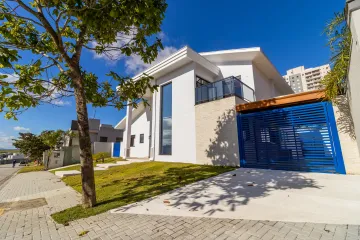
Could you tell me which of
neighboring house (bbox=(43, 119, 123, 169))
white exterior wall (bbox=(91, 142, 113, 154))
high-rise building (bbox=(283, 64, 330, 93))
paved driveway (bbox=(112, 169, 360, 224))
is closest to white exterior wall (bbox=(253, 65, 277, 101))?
paved driveway (bbox=(112, 169, 360, 224))

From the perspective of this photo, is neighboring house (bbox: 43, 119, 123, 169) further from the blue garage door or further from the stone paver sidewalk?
the stone paver sidewalk

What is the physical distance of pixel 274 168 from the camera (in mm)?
7418

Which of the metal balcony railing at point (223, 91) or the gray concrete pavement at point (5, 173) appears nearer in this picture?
the metal balcony railing at point (223, 91)

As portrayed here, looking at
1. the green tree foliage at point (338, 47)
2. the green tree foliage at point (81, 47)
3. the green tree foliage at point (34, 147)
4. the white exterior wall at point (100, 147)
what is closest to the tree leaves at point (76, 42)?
the green tree foliage at point (81, 47)

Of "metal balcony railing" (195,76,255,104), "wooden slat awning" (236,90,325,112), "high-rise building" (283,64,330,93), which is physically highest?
"high-rise building" (283,64,330,93)

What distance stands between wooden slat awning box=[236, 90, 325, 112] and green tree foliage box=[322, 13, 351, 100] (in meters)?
0.99

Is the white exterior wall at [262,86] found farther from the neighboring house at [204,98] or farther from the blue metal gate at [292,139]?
the blue metal gate at [292,139]

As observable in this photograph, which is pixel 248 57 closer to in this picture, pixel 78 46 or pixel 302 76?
pixel 78 46

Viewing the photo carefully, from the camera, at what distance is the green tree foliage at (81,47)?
3.27 meters

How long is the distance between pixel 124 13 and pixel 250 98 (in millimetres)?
9523

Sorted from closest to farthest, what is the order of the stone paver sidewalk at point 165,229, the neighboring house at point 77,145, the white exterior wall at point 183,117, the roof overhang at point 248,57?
the stone paver sidewalk at point 165,229 < the white exterior wall at point 183,117 < the roof overhang at point 248,57 < the neighboring house at point 77,145

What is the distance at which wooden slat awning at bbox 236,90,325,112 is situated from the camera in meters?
6.52

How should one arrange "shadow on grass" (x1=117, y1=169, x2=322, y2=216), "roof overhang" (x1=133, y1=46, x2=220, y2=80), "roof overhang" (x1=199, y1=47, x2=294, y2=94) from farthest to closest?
"roof overhang" (x1=199, y1=47, x2=294, y2=94)
"roof overhang" (x1=133, y1=46, x2=220, y2=80)
"shadow on grass" (x1=117, y1=169, x2=322, y2=216)

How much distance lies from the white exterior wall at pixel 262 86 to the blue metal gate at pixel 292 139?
15.3 ft
